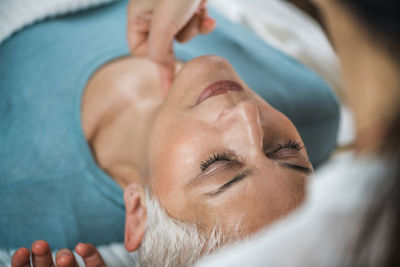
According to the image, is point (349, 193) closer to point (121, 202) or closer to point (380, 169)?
point (380, 169)

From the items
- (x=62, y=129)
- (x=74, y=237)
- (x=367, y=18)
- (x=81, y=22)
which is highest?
(x=367, y=18)

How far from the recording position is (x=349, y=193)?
0.55 ft

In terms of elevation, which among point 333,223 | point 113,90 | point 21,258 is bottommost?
point 21,258

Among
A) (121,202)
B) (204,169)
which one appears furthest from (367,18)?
(121,202)

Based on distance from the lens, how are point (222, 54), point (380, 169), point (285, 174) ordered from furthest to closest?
point (222, 54) → point (285, 174) → point (380, 169)

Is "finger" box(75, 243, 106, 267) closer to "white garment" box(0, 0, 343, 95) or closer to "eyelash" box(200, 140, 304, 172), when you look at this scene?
"eyelash" box(200, 140, 304, 172)

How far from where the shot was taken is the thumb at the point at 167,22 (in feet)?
1.24

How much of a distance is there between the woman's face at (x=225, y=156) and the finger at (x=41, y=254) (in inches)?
4.7

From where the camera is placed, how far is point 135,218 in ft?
1.34

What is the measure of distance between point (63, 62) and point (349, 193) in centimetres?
42

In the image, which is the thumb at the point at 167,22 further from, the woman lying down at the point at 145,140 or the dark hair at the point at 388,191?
the dark hair at the point at 388,191

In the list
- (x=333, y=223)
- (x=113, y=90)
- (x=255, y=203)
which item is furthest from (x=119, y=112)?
(x=333, y=223)

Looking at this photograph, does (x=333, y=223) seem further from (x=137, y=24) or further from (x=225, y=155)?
(x=137, y=24)

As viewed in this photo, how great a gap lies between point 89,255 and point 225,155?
0.18m
